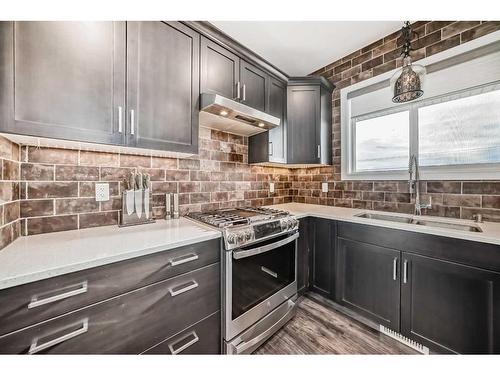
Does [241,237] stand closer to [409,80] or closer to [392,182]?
[409,80]

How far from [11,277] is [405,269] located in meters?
2.14

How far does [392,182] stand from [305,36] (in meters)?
1.72

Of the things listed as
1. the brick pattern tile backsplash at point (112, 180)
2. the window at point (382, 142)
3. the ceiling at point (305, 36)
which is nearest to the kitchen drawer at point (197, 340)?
the brick pattern tile backsplash at point (112, 180)

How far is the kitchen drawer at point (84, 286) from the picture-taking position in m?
0.71

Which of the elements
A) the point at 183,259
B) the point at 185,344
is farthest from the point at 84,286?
the point at 185,344

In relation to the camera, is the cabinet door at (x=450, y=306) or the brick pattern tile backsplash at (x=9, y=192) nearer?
the brick pattern tile backsplash at (x=9, y=192)

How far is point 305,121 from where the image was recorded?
7.81 ft

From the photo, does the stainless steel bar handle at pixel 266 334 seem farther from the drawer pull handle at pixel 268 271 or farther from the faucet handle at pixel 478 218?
the faucet handle at pixel 478 218

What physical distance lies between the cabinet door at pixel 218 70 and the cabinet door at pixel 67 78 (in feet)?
1.82

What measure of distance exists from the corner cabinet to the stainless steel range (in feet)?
2.45

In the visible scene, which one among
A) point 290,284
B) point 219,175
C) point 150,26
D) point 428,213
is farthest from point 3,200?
point 428,213

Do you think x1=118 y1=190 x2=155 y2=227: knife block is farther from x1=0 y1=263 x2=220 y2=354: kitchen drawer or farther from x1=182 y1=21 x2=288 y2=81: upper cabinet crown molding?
x1=182 y1=21 x2=288 y2=81: upper cabinet crown molding

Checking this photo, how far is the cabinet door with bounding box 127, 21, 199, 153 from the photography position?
4.03 feet

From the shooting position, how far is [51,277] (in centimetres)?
77
